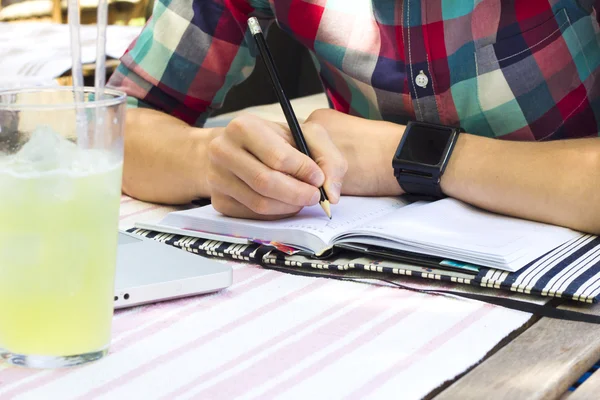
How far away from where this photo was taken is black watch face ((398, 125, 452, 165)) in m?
0.97

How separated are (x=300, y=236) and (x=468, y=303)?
19 centimetres

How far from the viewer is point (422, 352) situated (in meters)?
0.62

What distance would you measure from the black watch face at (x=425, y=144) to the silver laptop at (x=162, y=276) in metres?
0.31

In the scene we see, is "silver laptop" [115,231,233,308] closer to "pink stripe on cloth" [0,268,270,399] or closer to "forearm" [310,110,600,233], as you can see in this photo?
"pink stripe on cloth" [0,268,270,399]

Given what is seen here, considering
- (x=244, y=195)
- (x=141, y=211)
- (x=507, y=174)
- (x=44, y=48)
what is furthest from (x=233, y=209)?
(x=44, y=48)

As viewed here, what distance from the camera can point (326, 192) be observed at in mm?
891

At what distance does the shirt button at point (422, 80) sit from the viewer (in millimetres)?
1083

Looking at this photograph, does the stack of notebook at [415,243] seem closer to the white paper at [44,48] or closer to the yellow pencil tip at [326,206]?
the yellow pencil tip at [326,206]

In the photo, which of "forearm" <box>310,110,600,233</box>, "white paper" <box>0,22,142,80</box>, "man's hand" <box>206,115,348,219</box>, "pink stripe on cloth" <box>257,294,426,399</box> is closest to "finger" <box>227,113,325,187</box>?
"man's hand" <box>206,115,348,219</box>

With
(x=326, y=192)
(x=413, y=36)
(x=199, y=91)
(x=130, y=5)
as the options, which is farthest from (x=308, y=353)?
(x=130, y=5)

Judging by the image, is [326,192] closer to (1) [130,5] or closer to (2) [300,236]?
(2) [300,236]

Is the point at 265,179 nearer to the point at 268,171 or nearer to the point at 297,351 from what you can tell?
the point at 268,171

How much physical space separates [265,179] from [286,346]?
0.28 meters

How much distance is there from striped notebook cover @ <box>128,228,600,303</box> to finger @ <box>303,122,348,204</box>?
8cm
